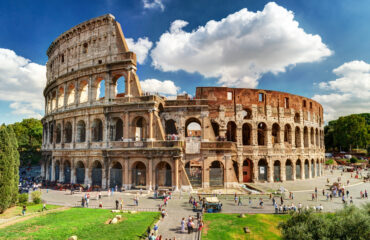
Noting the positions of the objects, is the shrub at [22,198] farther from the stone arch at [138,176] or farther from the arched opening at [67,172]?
the stone arch at [138,176]

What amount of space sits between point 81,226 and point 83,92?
21.8m

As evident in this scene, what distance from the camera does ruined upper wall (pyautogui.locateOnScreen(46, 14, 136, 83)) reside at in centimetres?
3041

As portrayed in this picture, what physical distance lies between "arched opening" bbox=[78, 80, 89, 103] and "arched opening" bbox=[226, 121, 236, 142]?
21476 mm

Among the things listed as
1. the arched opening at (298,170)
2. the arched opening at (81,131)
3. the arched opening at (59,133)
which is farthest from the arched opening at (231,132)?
the arched opening at (59,133)

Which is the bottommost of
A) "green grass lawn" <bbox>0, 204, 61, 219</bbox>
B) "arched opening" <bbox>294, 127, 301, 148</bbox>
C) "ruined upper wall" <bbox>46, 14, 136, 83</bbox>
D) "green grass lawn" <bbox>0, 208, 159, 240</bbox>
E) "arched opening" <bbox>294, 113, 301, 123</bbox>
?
"green grass lawn" <bbox>0, 204, 61, 219</bbox>

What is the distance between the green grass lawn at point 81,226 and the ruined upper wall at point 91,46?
19.0 m

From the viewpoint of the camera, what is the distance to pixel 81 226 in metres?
16.4

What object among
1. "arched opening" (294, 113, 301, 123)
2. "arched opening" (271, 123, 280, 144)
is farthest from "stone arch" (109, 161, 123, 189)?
"arched opening" (294, 113, 301, 123)

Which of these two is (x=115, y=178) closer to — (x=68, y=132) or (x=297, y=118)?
(x=68, y=132)

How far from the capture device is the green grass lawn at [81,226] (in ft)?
49.1

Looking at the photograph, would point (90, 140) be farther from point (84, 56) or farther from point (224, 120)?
point (224, 120)

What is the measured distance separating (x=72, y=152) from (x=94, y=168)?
4230mm

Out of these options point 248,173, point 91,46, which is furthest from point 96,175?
point 248,173

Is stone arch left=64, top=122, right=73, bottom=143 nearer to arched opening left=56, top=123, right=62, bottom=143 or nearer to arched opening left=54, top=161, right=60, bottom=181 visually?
arched opening left=56, top=123, right=62, bottom=143
